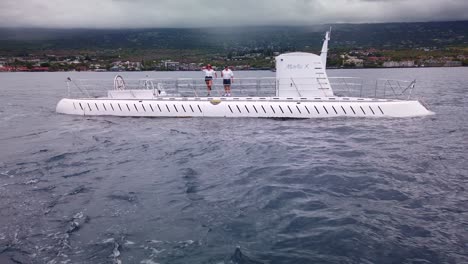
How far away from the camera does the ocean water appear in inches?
339

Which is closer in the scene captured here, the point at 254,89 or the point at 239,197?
the point at 239,197

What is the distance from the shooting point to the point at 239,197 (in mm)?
11852

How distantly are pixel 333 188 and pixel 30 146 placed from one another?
16.1 meters

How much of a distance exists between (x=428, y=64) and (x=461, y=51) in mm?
27103

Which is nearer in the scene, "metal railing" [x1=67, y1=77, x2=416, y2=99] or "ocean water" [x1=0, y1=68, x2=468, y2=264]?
"ocean water" [x1=0, y1=68, x2=468, y2=264]

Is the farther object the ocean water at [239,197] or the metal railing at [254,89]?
the metal railing at [254,89]

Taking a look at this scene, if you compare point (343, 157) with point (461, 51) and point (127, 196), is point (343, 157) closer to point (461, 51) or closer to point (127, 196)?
point (127, 196)

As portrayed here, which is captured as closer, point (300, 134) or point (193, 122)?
point (300, 134)

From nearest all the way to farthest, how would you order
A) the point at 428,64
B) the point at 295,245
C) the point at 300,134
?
the point at 295,245, the point at 300,134, the point at 428,64

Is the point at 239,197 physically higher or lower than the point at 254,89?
higher

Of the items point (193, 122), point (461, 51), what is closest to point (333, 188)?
point (193, 122)

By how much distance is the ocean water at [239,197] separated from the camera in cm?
861

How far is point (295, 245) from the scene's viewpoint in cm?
873

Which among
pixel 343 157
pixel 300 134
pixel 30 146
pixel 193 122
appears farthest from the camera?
pixel 193 122
